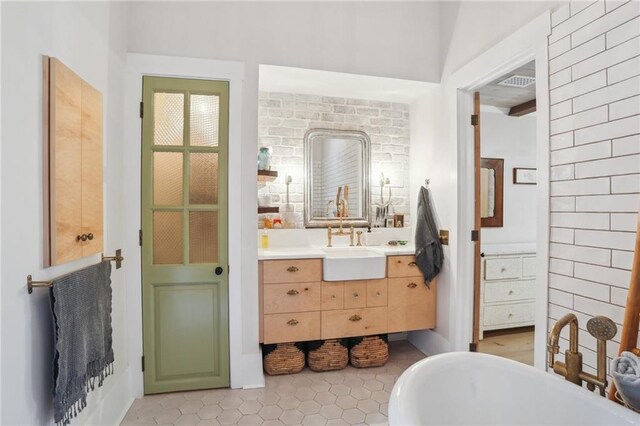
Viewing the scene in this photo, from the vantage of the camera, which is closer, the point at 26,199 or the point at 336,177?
the point at 26,199

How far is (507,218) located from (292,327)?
286 centimetres

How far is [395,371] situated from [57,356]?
92.1 inches

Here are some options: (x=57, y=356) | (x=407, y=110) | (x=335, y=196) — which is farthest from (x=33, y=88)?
(x=407, y=110)

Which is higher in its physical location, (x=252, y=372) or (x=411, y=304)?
(x=411, y=304)

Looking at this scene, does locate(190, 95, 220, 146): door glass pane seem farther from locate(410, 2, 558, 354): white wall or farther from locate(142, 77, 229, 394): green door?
locate(410, 2, 558, 354): white wall

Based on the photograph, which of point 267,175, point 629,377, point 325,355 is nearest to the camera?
point 629,377

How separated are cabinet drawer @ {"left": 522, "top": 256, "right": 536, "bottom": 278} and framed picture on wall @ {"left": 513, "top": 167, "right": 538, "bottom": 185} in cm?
93

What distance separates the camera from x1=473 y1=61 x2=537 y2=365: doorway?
358 centimetres

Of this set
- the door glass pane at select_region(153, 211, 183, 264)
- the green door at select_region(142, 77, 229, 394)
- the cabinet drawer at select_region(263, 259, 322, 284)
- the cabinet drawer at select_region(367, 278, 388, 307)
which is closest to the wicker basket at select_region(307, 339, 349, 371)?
the cabinet drawer at select_region(367, 278, 388, 307)

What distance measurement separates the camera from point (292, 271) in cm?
271

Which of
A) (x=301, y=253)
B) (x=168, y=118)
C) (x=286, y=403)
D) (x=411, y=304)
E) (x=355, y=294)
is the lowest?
(x=286, y=403)

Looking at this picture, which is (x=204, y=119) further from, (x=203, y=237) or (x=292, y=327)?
(x=292, y=327)

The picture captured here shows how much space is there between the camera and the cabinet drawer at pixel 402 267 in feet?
9.61

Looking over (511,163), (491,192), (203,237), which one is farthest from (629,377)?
(511,163)
